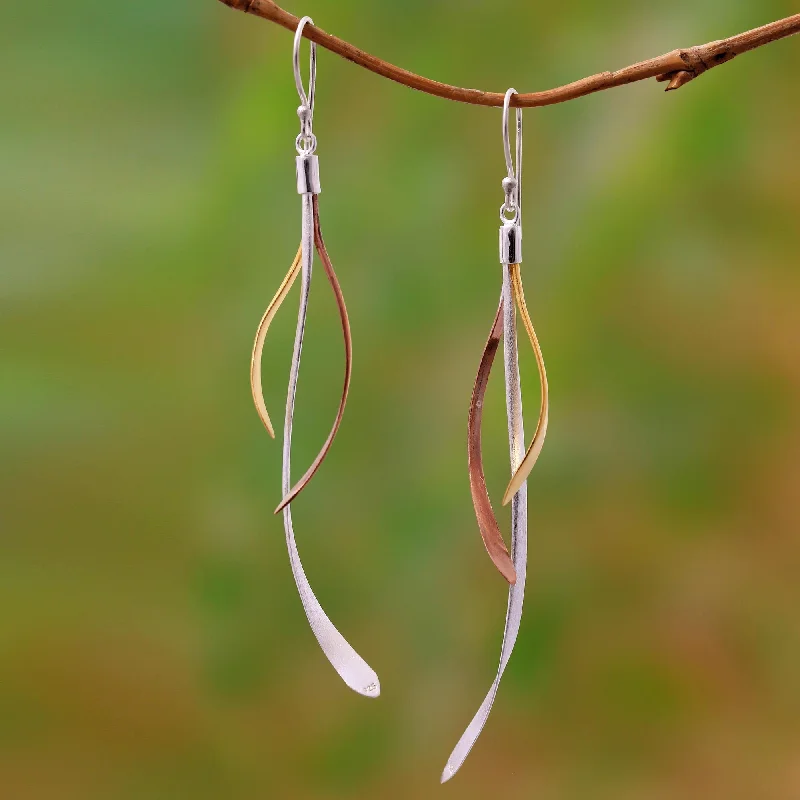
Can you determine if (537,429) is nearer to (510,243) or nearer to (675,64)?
(510,243)

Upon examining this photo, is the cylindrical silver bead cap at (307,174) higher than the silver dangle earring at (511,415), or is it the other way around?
the cylindrical silver bead cap at (307,174)

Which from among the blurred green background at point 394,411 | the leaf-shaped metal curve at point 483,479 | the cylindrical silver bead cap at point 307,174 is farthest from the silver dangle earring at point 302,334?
the blurred green background at point 394,411

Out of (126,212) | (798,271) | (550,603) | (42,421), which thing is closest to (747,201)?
(798,271)

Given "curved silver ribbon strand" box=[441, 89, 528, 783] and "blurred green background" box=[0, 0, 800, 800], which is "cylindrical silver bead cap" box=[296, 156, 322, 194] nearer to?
"curved silver ribbon strand" box=[441, 89, 528, 783]

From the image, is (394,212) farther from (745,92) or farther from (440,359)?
(745,92)

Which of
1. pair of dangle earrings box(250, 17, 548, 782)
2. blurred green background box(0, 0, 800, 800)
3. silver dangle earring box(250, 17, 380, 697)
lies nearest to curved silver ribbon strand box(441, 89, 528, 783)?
pair of dangle earrings box(250, 17, 548, 782)

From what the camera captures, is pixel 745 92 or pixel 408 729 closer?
pixel 745 92

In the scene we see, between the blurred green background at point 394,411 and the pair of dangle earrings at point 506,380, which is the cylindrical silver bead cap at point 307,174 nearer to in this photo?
the pair of dangle earrings at point 506,380
